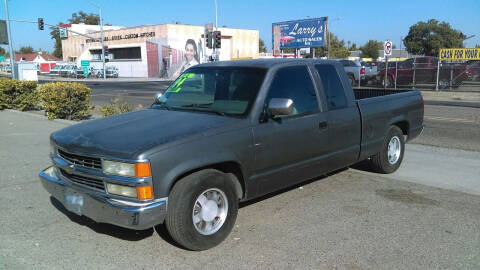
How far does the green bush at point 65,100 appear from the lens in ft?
38.4

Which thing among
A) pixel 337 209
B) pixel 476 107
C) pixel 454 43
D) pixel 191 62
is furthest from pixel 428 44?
pixel 337 209

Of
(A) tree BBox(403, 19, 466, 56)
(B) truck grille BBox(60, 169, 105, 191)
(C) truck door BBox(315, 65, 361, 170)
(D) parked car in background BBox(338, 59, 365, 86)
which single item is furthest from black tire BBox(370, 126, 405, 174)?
(A) tree BBox(403, 19, 466, 56)

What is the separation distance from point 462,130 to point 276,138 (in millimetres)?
8399

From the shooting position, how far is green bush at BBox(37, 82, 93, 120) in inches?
461

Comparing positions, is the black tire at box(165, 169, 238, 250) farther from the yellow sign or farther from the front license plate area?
the yellow sign

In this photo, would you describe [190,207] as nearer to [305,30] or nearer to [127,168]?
[127,168]

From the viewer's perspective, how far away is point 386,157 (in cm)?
627

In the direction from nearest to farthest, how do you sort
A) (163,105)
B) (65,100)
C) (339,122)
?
(163,105)
(339,122)
(65,100)

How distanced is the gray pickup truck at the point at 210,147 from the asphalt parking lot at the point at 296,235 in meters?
0.34

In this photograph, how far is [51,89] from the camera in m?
11.8

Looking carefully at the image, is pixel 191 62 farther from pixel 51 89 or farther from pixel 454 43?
pixel 454 43

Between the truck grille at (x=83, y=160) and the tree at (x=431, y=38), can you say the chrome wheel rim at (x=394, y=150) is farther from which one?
the tree at (x=431, y=38)

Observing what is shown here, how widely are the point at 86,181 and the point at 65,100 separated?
28.6ft

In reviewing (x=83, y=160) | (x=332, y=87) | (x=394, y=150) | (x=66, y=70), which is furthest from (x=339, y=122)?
(x=66, y=70)
